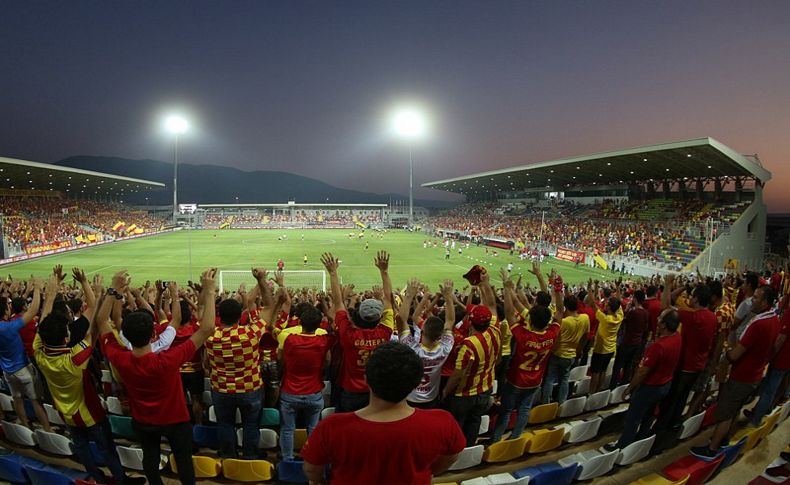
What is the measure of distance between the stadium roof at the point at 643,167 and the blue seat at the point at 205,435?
3359 cm

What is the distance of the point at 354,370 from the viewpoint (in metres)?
4.69

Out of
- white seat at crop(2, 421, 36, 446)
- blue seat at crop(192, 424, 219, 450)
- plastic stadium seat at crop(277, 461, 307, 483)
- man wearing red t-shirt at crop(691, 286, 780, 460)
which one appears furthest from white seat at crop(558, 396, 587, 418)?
white seat at crop(2, 421, 36, 446)

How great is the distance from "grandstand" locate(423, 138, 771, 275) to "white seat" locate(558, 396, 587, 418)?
2648cm

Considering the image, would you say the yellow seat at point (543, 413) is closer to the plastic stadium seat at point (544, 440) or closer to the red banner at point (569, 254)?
the plastic stadium seat at point (544, 440)

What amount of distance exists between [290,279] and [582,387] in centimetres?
2182

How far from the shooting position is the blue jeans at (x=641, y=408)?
5.18 meters

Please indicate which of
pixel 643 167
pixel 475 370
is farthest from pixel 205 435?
pixel 643 167

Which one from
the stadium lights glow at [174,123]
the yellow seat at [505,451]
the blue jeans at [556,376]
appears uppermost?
the stadium lights glow at [174,123]

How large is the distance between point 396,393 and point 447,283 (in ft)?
9.04

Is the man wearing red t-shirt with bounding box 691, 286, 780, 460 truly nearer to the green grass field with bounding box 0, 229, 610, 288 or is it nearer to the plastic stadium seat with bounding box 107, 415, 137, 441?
the plastic stadium seat with bounding box 107, 415, 137, 441

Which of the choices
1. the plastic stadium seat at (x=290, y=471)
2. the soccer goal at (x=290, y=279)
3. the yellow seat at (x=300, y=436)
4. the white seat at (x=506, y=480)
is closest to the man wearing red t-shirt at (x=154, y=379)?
the plastic stadium seat at (x=290, y=471)

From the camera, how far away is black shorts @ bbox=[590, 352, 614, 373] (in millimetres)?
7215

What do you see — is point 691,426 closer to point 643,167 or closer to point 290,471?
point 290,471

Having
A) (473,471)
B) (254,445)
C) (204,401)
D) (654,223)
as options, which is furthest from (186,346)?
(654,223)
